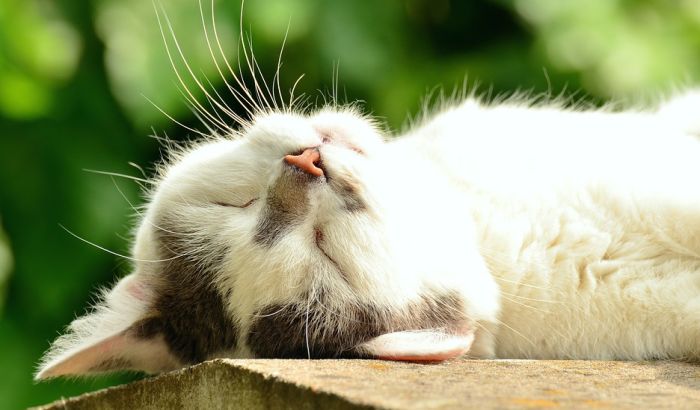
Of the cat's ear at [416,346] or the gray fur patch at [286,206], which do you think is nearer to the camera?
the cat's ear at [416,346]

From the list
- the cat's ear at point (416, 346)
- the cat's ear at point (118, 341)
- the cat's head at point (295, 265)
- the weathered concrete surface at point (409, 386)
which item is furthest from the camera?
the cat's ear at point (118, 341)

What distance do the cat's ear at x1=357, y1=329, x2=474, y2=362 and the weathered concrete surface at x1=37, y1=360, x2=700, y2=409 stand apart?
3 centimetres

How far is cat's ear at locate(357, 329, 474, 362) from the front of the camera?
1.88 m

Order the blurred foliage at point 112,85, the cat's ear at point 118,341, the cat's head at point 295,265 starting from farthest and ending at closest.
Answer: the blurred foliage at point 112,85 → the cat's ear at point 118,341 → the cat's head at point 295,265

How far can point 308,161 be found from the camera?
6.73 ft

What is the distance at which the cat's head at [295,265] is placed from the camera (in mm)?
1991

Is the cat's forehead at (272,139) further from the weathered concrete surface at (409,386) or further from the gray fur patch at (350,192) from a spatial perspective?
the weathered concrete surface at (409,386)

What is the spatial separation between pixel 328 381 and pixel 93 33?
2.16m

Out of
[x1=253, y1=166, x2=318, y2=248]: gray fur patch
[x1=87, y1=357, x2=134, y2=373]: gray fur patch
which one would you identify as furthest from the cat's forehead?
[x1=87, y1=357, x2=134, y2=373]: gray fur patch

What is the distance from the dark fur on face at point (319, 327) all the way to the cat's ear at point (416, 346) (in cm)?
4

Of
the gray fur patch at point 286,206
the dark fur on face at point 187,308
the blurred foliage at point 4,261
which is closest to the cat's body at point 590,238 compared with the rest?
the gray fur patch at point 286,206

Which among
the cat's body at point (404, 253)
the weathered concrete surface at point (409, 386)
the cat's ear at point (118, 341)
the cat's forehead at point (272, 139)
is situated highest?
the cat's forehead at point (272, 139)

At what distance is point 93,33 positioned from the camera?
129 inches

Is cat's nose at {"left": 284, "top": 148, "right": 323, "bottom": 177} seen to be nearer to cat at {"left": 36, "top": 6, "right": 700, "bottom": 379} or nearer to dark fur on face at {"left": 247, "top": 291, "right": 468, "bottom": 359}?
cat at {"left": 36, "top": 6, "right": 700, "bottom": 379}
